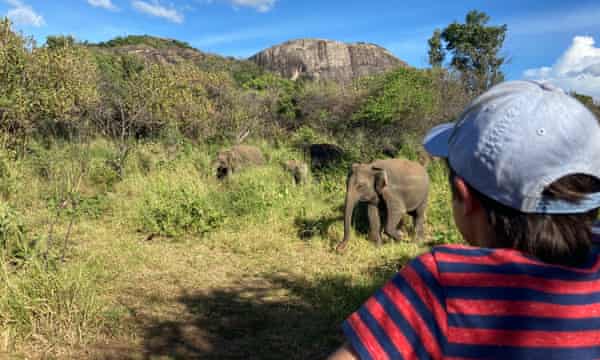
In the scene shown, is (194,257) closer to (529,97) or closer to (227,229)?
(227,229)

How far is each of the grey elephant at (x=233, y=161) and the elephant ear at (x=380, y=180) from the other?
16.8 ft

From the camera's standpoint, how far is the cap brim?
1205mm

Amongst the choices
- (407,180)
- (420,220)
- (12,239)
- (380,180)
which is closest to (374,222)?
(380,180)

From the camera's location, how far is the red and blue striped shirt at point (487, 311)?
910mm

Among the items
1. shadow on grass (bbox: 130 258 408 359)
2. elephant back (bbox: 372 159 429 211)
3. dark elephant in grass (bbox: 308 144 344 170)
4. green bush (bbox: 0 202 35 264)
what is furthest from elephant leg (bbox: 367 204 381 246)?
dark elephant in grass (bbox: 308 144 344 170)

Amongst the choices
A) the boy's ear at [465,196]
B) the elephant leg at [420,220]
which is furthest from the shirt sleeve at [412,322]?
the elephant leg at [420,220]

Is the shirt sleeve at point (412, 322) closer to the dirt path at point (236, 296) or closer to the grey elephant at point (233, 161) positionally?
the dirt path at point (236, 296)

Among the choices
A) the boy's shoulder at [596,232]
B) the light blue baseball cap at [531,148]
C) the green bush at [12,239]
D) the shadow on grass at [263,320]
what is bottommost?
the shadow on grass at [263,320]

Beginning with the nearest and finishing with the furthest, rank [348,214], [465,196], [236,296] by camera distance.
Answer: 1. [465,196]
2. [236,296]
3. [348,214]

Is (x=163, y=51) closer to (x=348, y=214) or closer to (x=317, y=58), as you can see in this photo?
(x=317, y=58)

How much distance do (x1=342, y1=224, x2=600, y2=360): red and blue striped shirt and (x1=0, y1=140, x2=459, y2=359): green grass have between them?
10.3 feet

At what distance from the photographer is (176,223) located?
7.43 meters

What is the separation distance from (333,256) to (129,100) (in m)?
8.56

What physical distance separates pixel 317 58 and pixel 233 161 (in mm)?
29496
